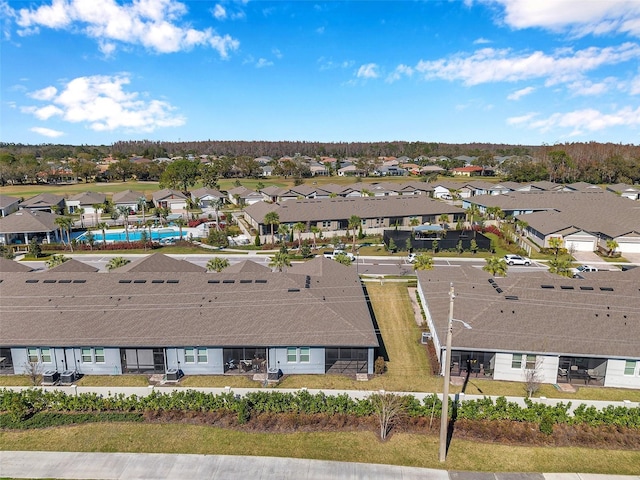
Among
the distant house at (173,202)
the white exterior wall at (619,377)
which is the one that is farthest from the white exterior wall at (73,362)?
the distant house at (173,202)

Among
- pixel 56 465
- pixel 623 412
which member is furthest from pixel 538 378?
pixel 56 465

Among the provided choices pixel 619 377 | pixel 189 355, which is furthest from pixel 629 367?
pixel 189 355

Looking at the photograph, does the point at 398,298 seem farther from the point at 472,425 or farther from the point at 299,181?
the point at 299,181

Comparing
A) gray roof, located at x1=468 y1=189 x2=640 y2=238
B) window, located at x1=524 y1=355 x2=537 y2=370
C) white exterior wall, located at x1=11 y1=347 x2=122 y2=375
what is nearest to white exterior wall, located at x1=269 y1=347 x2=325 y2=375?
white exterior wall, located at x1=11 y1=347 x2=122 y2=375

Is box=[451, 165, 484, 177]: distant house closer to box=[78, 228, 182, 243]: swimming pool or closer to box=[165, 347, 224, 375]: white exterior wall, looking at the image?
box=[78, 228, 182, 243]: swimming pool

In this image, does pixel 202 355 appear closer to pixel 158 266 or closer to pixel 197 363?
pixel 197 363
